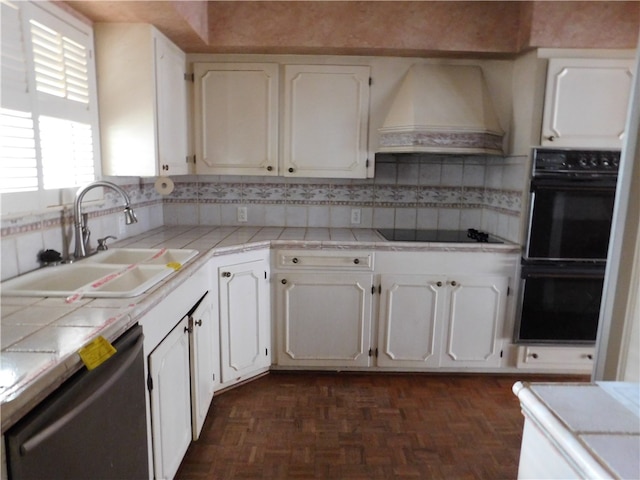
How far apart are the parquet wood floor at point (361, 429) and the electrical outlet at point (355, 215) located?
1069 millimetres

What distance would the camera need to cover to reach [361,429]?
84.2 inches

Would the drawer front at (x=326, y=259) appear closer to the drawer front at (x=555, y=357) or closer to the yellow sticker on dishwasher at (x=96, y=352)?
the drawer front at (x=555, y=357)

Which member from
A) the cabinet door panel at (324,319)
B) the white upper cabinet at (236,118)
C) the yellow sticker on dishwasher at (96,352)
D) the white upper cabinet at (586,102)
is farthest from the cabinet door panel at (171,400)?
the white upper cabinet at (586,102)

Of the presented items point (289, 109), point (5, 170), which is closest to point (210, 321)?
point (5, 170)

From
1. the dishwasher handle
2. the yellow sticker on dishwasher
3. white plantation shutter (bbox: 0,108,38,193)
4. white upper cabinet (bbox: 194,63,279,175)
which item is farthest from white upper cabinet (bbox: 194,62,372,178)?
the yellow sticker on dishwasher

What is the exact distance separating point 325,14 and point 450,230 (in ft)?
5.50

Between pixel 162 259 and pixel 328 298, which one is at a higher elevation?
pixel 162 259

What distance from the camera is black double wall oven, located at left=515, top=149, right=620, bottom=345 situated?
2.41 meters

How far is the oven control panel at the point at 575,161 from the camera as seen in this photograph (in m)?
2.39

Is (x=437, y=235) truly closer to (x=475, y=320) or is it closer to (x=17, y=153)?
(x=475, y=320)

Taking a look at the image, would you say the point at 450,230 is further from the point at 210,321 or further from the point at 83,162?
the point at 83,162

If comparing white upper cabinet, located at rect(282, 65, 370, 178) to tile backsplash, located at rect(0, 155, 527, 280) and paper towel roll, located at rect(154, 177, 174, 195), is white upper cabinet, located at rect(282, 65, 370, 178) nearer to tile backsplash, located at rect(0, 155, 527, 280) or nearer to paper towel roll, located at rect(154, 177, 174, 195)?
tile backsplash, located at rect(0, 155, 527, 280)

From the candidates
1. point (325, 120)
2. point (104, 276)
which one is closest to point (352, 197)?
point (325, 120)

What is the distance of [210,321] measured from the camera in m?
2.21
